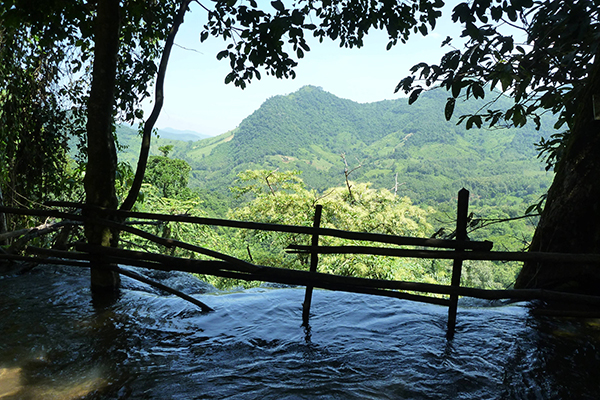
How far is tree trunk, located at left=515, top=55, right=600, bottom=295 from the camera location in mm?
3545

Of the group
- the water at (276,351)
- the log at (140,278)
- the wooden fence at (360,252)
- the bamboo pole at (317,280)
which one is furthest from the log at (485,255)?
the log at (140,278)

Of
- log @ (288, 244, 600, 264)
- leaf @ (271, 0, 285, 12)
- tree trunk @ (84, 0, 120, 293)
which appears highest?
leaf @ (271, 0, 285, 12)

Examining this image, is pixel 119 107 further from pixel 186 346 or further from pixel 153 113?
pixel 186 346

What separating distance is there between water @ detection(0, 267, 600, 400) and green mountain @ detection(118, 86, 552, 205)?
6864 centimetres

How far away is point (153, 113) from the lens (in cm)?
399

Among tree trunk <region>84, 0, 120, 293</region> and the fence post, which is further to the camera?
tree trunk <region>84, 0, 120, 293</region>

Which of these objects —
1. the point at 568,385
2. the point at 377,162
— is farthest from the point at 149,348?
the point at 377,162

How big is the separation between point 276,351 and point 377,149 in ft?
349

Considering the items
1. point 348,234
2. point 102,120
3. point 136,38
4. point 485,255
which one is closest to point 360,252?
point 348,234

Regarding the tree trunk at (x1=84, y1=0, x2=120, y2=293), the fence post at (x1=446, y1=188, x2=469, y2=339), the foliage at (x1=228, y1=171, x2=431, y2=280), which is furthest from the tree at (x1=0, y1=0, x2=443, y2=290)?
the foliage at (x1=228, y1=171, x2=431, y2=280)

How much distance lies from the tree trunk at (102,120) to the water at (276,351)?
0.74m

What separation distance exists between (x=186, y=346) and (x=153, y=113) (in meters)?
2.25

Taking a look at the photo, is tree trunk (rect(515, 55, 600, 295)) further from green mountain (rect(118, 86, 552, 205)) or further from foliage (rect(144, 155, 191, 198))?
green mountain (rect(118, 86, 552, 205))

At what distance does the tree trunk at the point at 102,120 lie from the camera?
131 inches
